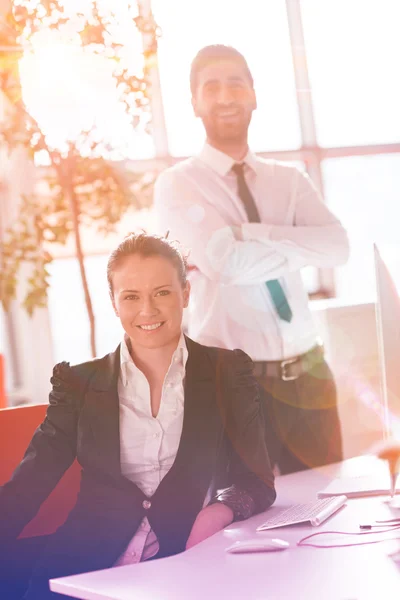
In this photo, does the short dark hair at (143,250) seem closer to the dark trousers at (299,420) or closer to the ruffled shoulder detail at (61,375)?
the ruffled shoulder detail at (61,375)

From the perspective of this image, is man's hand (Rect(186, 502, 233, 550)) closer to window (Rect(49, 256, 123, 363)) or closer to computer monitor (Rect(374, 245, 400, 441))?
computer monitor (Rect(374, 245, 400, 441))

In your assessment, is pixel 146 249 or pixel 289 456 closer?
pixel 146 249

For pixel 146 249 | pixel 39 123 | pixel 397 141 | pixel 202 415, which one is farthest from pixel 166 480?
pixel 397 141

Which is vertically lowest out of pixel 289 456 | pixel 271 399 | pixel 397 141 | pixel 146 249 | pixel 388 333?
pixel 289 456

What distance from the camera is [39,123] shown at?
3885 mm

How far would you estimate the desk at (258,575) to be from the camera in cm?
120

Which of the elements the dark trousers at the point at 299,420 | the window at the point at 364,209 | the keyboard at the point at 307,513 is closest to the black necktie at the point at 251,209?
the dark trousers at the point at 299,420

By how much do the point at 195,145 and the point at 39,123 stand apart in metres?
1.98

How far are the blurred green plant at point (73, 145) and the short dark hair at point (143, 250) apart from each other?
6.30ft

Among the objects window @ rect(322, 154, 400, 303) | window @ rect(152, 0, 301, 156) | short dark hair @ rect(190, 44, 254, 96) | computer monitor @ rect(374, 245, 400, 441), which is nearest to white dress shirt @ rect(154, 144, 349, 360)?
short dark hair @ rect(190, 44, 254, 96)

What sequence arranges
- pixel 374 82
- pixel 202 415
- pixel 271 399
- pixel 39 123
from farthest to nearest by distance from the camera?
pixel 374 82
pixel 39 123
pixel 271 399
pixel 202 415

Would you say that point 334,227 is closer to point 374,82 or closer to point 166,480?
point 166,480

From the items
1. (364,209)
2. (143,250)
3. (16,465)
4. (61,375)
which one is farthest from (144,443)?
(364,209)

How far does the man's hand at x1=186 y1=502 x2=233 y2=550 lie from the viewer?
1.63 metres
